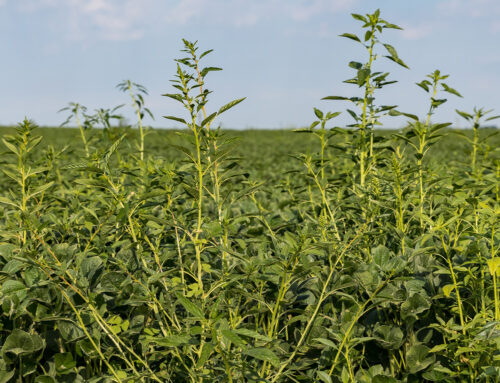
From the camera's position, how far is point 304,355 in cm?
202

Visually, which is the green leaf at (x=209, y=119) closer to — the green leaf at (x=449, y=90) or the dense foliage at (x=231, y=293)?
the dense foliage at (x=231, y=293)

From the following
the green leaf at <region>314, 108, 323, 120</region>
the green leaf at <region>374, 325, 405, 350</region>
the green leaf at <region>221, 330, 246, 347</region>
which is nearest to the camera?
the green leaf at <region>221, 330, 246, 347</region>

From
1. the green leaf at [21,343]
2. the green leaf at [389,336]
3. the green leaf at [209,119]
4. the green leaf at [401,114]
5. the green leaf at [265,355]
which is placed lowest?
the green leaf at [21,343]

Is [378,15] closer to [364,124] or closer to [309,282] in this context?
[364,124]

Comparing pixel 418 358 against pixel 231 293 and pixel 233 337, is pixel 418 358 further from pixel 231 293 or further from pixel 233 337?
pixel 233 337

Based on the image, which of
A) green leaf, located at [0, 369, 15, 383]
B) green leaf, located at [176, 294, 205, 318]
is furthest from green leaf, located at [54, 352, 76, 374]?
green leaf, located at [176, 294, 205, 318]

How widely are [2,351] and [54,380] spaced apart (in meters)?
0.25

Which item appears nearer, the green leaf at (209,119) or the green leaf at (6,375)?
the green leaf at (209,119)

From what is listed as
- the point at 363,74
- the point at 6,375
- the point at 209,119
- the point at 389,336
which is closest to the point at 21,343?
the point at 6,375

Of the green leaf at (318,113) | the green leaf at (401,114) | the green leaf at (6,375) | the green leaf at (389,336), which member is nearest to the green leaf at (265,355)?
the green leaf at (389,336)

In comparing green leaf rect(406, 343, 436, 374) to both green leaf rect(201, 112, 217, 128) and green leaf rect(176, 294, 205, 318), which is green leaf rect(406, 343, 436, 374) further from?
green leaf rect(201, 112, 217, 128)

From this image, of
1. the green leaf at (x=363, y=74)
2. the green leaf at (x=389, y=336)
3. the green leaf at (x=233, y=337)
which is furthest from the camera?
the green leaf at (x=363, y=74)

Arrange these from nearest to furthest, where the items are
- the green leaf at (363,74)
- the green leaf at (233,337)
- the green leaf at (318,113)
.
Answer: the green leaf at (233,337), the green leaf at (363,74), the green leaf at (318,113)

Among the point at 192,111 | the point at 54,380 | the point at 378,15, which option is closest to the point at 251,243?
the point at 192,111
